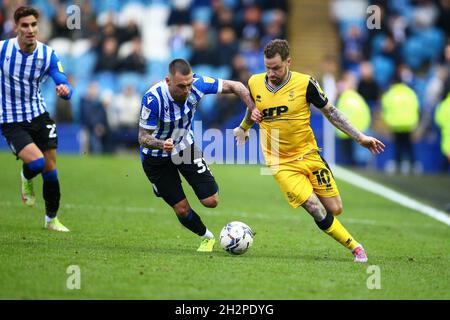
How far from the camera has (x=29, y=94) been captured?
416 inches

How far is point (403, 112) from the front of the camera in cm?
2242

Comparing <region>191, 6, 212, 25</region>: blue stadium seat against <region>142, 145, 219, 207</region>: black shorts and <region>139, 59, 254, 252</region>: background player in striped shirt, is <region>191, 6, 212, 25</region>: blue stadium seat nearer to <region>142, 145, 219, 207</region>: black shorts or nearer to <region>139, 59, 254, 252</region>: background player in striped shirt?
<region>139, 59, 254, 252</region>: background player in striped shirt

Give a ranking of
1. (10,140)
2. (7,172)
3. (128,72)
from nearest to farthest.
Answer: (10,140) < (7,172) < (128,72)

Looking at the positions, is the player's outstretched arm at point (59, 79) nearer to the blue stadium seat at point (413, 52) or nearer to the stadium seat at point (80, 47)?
the stadium seat at point (80, 47)

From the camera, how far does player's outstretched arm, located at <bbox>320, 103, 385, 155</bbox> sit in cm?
933

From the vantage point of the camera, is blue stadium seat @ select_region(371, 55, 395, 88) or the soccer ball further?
blue stadium seat @ select_region(371, 55, 395, 88)

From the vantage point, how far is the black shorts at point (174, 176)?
Result: 9891 millimetres

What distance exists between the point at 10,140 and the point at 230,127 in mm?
12213

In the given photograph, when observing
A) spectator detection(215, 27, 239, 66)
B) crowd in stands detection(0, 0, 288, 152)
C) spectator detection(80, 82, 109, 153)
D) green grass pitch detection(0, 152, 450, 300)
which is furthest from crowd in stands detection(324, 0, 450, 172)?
green grass pitch detection(0, 152, 450, 300)

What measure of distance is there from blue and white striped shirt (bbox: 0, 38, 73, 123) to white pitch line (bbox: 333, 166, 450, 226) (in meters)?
6.68

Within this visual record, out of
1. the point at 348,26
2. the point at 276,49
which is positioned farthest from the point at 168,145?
the point at 348,26

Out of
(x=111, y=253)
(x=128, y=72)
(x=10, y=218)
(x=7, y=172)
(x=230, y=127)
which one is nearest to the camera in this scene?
(x=111, y=253)

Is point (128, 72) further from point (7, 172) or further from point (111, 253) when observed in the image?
point (111, 253)
